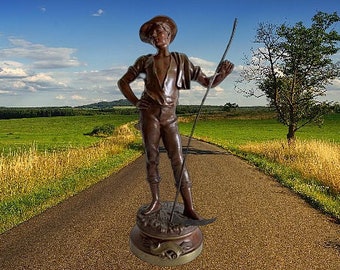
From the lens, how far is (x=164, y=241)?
3623 mm

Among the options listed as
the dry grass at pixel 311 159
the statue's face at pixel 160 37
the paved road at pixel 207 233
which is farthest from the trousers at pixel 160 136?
the dry grass at pixel 311 159

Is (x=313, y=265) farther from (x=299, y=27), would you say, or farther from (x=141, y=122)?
(x=299, y=27)

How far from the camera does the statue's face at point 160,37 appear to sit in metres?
3.52

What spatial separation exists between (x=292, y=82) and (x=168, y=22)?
627 inches

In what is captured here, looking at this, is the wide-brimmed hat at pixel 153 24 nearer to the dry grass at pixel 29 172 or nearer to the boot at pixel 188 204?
the boot at pixel 188 204

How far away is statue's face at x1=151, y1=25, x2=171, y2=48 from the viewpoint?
352 cm

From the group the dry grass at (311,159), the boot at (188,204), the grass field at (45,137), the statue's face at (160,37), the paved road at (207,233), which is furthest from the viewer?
the grass field at (45,137)

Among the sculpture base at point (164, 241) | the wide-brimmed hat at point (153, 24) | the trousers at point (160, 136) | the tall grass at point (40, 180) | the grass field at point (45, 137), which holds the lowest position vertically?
the grass field at point (45, 137)

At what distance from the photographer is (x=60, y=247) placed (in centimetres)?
616

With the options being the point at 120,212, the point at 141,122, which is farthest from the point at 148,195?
the point at 141,122

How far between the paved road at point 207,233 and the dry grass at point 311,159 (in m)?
1.57

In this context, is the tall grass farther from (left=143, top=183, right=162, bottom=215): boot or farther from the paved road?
(left=143, top=183, right=162, bottom=215): boot

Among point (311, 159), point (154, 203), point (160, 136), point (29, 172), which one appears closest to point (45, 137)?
point (29, 172)

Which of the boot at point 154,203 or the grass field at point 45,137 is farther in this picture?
the grass field at point 45,137
